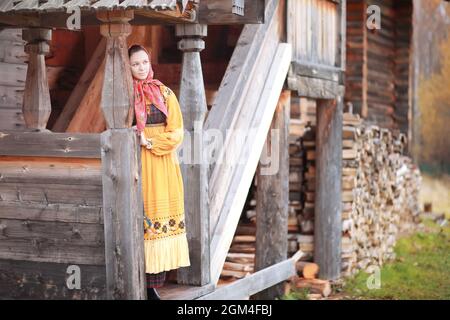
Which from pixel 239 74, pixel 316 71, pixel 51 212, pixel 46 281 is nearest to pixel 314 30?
pixel 316 71

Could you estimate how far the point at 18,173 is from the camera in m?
6.99

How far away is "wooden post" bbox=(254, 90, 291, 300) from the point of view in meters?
10.6

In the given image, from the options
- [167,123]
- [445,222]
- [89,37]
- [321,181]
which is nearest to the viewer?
[167,123]

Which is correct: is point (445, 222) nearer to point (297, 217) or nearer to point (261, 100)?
point (297, 217)

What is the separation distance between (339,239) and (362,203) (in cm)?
99

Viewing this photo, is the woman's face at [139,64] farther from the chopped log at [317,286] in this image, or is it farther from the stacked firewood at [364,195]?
the stacked firewood at [364,195]

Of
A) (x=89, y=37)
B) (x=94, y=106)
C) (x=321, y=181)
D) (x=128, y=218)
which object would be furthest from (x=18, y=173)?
(x=321, y=181)

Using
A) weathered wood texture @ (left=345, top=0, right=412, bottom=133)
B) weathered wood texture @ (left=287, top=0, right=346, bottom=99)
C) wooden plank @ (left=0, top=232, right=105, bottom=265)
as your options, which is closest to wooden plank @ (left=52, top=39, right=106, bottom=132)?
weathered wood texture @ (left=287, top=0, right=346, bottom=99)

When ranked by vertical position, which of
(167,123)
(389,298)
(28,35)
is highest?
(28,35)

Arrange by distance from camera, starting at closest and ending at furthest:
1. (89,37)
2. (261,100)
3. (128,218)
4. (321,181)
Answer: (128,218) → (261,100) → (89,37) → (321,181)

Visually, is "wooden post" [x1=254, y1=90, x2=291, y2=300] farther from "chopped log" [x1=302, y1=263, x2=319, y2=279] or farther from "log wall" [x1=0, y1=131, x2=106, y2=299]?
"log wall" [x1=0, y1=131, x2=106, y2=299]

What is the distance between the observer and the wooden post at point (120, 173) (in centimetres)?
643

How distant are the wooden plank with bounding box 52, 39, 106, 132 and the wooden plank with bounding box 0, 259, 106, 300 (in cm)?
283

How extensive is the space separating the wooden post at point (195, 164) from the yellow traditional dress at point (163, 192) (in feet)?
0.77
